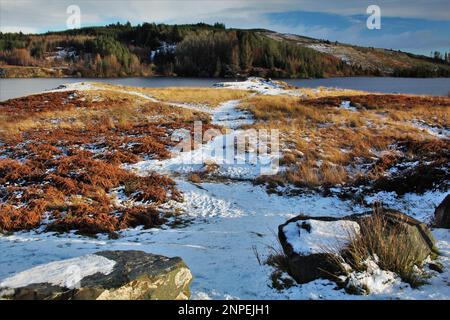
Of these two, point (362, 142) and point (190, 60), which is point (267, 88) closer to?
point (362, 142)

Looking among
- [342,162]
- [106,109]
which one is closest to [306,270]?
[342,162]

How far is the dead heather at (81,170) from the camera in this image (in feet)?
34.0

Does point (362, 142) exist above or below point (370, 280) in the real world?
above

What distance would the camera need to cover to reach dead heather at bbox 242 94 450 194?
1377 cm

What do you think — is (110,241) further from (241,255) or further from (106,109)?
(106,109)

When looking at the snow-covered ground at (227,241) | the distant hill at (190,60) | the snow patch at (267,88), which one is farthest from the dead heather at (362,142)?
the distant hill at (190,60)

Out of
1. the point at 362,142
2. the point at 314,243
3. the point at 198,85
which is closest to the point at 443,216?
the point at 314,243

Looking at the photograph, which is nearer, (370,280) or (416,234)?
(370,280)

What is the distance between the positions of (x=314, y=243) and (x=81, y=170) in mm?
10706

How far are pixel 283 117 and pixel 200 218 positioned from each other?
56.6 feet

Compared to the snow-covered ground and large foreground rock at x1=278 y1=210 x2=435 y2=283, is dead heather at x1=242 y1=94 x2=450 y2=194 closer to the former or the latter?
the snow-covered ground

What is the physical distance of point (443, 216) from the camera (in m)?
8.23

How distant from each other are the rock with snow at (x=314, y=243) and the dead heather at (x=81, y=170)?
5.08 m

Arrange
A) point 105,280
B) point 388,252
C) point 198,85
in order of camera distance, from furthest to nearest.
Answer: point 198,85
point 388,252
point 105,280
